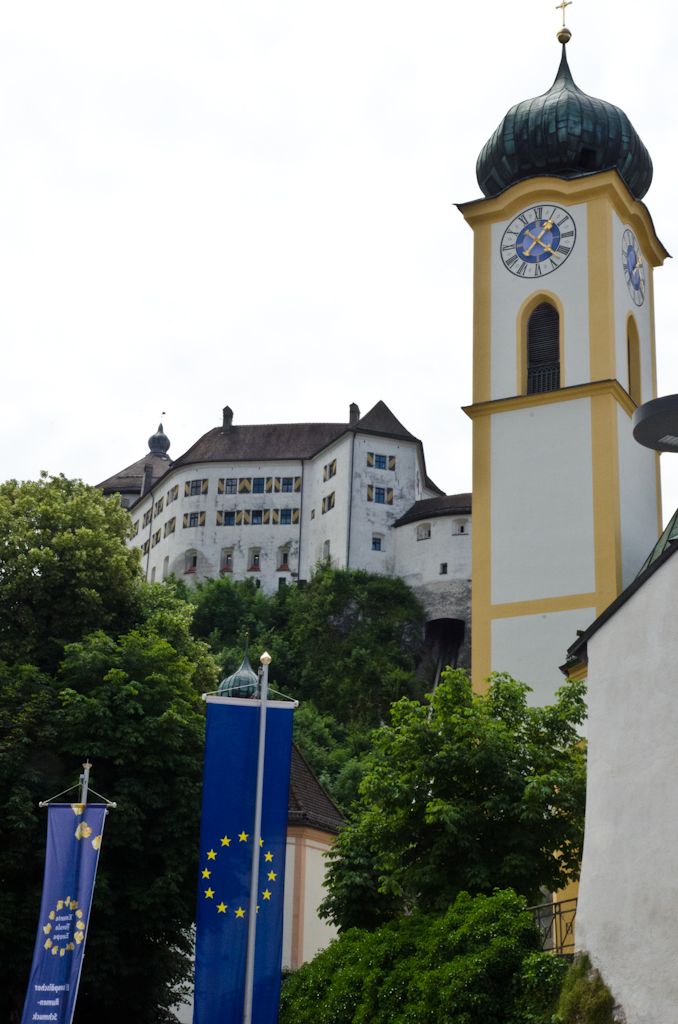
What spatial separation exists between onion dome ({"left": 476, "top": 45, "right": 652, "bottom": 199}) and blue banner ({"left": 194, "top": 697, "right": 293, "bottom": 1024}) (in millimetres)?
19889

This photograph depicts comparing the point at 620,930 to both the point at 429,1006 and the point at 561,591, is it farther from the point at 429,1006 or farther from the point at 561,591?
the point at 561,591

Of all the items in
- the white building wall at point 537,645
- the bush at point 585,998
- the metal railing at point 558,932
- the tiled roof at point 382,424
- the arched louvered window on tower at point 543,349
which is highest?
the tiled roof at point 382,424

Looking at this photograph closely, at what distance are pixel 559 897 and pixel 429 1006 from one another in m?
8.62

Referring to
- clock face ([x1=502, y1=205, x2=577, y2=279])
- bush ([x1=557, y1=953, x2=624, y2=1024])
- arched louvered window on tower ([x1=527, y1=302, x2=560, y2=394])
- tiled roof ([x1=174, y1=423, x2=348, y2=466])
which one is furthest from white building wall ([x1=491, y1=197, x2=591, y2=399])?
tiled roof ([x1=174, y1=423, x2=348, y2=466])

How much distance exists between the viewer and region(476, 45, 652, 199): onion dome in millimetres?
31109

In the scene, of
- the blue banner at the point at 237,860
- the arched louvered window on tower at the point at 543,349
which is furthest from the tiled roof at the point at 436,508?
the blue banner at the point at 237,860

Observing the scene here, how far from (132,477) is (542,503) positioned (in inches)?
2994

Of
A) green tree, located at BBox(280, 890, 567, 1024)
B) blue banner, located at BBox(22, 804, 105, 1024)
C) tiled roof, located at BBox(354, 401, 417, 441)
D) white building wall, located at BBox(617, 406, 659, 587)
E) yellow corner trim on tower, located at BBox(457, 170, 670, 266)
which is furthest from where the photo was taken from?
tiled roof, located at BBox(354, 401, 417, 441)

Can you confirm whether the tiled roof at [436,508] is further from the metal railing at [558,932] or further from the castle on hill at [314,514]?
the metal railing at [558,932]

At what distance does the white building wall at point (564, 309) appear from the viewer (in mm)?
28484

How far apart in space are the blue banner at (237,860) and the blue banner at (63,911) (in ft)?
18.5

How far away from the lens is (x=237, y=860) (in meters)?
13.8

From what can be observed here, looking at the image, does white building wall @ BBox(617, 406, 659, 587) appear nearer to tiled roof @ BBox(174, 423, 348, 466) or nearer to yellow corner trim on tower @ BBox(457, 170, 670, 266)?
yellow corner trim on tower @ BBox(457, 170, 670, 266)

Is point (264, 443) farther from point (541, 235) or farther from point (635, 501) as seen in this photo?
point (635, 501)
